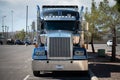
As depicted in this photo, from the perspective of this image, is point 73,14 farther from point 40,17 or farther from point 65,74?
point 65,74

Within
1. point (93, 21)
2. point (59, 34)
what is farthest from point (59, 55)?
point (93, 21)

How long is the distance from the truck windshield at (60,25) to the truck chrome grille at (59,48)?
2.11m

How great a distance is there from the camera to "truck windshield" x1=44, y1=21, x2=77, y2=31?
18625mm

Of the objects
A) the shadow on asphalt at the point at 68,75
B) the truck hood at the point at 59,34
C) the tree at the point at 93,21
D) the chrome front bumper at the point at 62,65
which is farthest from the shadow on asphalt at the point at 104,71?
the tree at the point at 93,21

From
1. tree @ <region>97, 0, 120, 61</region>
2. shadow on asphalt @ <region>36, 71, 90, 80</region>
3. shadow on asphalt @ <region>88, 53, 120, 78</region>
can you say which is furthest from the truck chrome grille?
tree @ <region>97, 0, 120, 61</region>

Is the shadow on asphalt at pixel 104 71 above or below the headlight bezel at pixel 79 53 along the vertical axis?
below

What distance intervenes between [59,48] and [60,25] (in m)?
2.48

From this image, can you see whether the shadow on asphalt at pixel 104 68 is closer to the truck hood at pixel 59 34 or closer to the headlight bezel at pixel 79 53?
the headlight bezel at pixel 79 53

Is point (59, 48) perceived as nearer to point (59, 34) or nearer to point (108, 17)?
point (59, 34)

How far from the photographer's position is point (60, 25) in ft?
61.3

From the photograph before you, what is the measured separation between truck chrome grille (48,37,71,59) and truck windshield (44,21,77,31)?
2111 mm

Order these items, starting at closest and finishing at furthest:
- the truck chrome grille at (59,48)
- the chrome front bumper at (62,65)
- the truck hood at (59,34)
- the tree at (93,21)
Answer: the chrome front bumper at (62,65) < the truck chrome grille at (59,48) < the truck hood at (59,34) < the tree at (93,21)

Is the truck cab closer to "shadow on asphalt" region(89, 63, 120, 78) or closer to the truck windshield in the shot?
the truck windshield

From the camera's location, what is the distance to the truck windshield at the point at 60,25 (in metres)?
18.6
